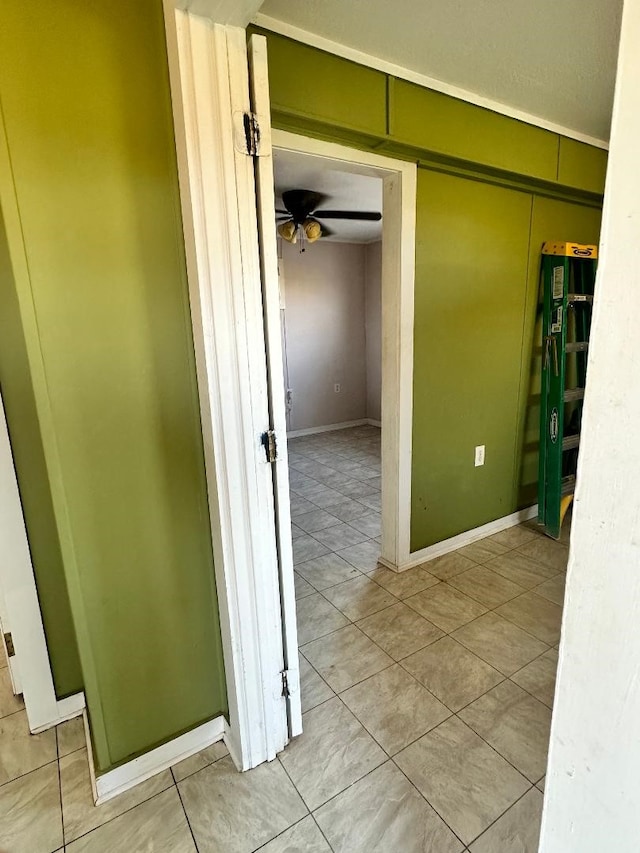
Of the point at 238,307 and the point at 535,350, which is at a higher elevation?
the point at 238,307

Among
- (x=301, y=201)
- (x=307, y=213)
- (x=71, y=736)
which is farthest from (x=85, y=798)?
(x=307, y=213)

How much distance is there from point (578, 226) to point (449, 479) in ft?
5.78

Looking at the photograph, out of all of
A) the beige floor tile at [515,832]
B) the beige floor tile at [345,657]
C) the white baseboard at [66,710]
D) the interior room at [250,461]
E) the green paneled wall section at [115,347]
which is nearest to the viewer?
the interior room at [250,461]

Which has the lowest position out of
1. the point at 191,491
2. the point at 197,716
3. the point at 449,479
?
the point at 197,716

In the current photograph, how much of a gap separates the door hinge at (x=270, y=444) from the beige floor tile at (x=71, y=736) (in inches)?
46.7

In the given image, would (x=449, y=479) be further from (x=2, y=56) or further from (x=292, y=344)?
(x=292, y=344)

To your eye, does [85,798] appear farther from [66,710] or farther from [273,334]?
[273,334]

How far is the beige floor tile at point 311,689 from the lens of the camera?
1.59 metres

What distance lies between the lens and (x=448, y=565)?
2.43 m

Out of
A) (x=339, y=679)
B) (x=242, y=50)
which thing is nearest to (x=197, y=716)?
(x=339, y=679)

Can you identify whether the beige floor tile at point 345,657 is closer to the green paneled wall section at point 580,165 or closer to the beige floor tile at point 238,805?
the beige floor tile at point 238,805

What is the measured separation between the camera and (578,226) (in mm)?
2701

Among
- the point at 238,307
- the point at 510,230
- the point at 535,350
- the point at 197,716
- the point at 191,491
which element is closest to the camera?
the point at 238,307

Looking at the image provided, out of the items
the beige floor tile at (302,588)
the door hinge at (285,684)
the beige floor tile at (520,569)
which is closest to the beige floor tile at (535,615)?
the beige floor tile at (520,569)
